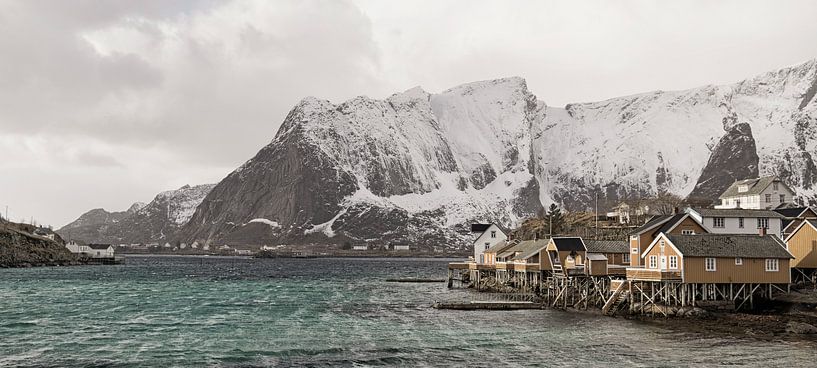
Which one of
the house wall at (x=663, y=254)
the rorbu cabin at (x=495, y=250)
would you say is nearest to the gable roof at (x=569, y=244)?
the house wall at (x=663, y=254)

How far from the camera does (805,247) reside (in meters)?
74.0

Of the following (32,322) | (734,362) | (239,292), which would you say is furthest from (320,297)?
(734,362)

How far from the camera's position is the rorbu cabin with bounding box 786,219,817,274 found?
73.2m

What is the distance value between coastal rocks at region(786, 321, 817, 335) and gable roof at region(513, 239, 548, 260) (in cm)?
3989

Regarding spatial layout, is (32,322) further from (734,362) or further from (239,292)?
(734,362)

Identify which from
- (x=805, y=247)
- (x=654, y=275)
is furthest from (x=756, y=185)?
(x=654, y=275)

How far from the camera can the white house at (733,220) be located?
3162 inches

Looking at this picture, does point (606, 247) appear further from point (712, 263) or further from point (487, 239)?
point (487, 239)

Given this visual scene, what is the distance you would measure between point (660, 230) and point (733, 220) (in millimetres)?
9296

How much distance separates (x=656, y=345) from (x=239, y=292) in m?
67.9

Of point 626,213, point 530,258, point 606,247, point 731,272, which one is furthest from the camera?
point 626,213

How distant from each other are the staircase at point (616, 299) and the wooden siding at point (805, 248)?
17.5 meters

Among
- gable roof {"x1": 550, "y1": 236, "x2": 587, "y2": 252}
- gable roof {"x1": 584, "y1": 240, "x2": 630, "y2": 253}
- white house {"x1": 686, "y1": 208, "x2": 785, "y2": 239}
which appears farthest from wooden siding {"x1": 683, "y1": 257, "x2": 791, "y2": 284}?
gable roof {"x1": 550, "y1": 236, "x2": 587, "y2": 252}

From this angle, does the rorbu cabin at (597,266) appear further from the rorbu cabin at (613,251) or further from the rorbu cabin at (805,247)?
the rorbu cabin at (805,247)
